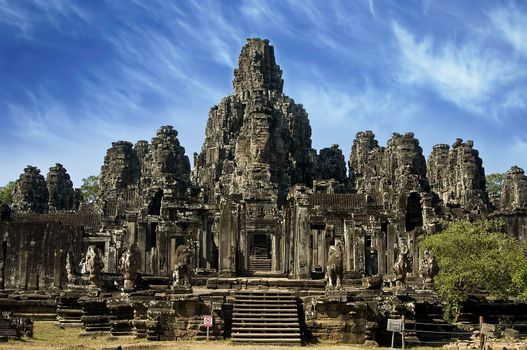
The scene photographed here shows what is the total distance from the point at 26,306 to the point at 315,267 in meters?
12.8

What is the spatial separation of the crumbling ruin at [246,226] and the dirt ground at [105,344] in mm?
606

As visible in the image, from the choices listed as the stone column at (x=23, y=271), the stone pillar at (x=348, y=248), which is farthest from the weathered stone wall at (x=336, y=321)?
the stone pillar at (x=348, y=248)

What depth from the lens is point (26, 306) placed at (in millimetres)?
25953

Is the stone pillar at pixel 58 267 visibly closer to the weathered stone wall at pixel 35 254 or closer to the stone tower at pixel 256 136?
the weathered stone wall at pixel 35 254

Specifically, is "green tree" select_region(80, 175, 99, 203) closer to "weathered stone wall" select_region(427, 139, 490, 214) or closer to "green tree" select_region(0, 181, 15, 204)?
"green tree" select_region(0, 181, 15, 204)

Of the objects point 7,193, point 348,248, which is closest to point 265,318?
point 348,248

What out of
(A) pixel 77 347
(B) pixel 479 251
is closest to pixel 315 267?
(B) pixel 479 251

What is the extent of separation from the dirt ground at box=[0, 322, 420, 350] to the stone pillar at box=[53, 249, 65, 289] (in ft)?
21.4

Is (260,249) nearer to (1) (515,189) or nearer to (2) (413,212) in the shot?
(2) (413,212)

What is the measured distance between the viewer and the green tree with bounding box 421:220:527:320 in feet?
85.0

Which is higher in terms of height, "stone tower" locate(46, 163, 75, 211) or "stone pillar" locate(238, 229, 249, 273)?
"stone tower" locate(46, 163, 75, 211)

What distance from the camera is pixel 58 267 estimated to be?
29.0m

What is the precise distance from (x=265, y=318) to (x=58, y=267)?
11910 mm

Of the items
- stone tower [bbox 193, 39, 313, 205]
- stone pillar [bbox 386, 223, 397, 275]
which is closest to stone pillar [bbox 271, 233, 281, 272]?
stone pillar [bbox 386, 223, 397, 275]
